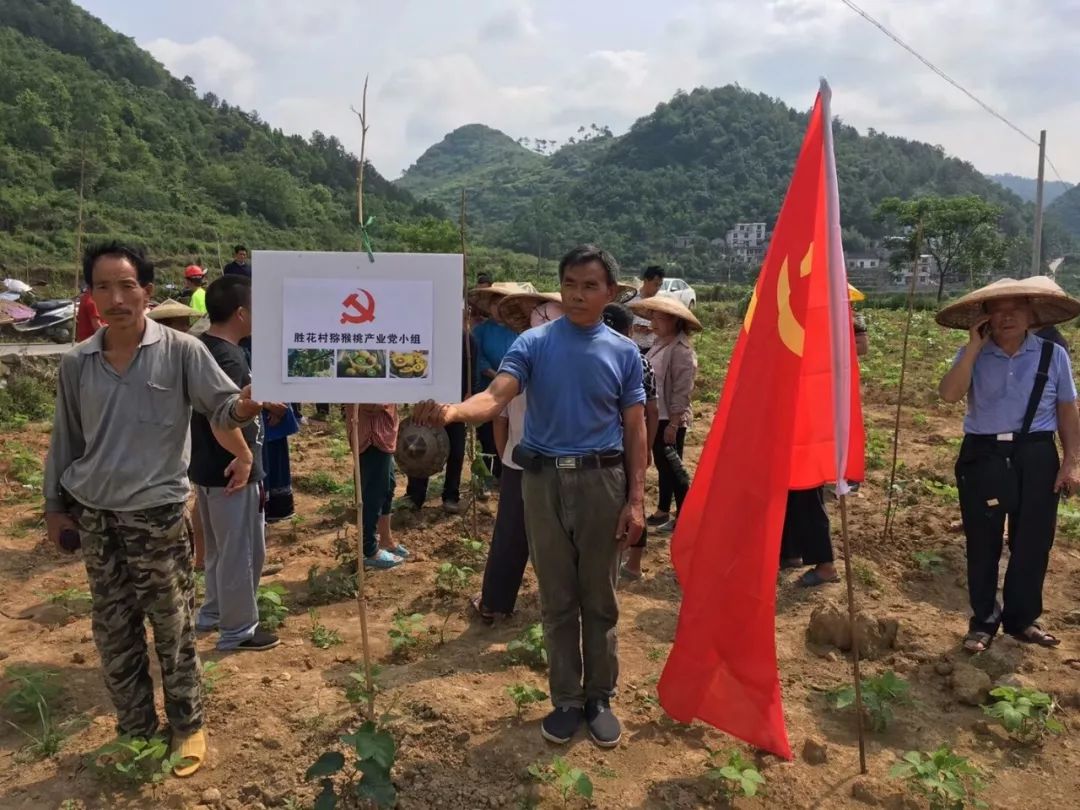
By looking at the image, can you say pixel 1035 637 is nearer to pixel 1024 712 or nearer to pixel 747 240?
pixel 1024 712

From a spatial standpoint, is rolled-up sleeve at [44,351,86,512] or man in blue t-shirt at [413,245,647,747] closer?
rolled-up sleeve at [44,351,86,512]

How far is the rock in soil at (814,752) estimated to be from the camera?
2.81m

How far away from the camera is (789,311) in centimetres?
257

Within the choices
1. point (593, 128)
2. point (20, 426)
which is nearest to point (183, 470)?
point (20, 426)

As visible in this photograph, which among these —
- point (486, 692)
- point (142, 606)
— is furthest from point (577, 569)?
point (142, 606)

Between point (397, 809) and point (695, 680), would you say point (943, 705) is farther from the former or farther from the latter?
point (397, 809)

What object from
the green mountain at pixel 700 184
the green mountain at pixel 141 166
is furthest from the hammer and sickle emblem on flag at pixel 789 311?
the green mountain at pixel 700 184

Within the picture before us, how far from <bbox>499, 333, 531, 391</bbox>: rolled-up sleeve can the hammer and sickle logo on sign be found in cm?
55

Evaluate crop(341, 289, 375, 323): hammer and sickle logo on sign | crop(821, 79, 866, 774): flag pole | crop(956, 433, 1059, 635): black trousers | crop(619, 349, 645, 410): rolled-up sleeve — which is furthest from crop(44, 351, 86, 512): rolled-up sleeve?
crop(956, 433, 1059, 635): black trousers

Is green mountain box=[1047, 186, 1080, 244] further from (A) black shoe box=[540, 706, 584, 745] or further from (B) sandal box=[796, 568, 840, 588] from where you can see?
(A) black shoe box=[540, 706, 584, 745]

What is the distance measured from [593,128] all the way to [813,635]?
191170 mm

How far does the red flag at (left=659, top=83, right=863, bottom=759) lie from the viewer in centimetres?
252

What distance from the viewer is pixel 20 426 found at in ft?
26.6

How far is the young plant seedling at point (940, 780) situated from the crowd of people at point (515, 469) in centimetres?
100
